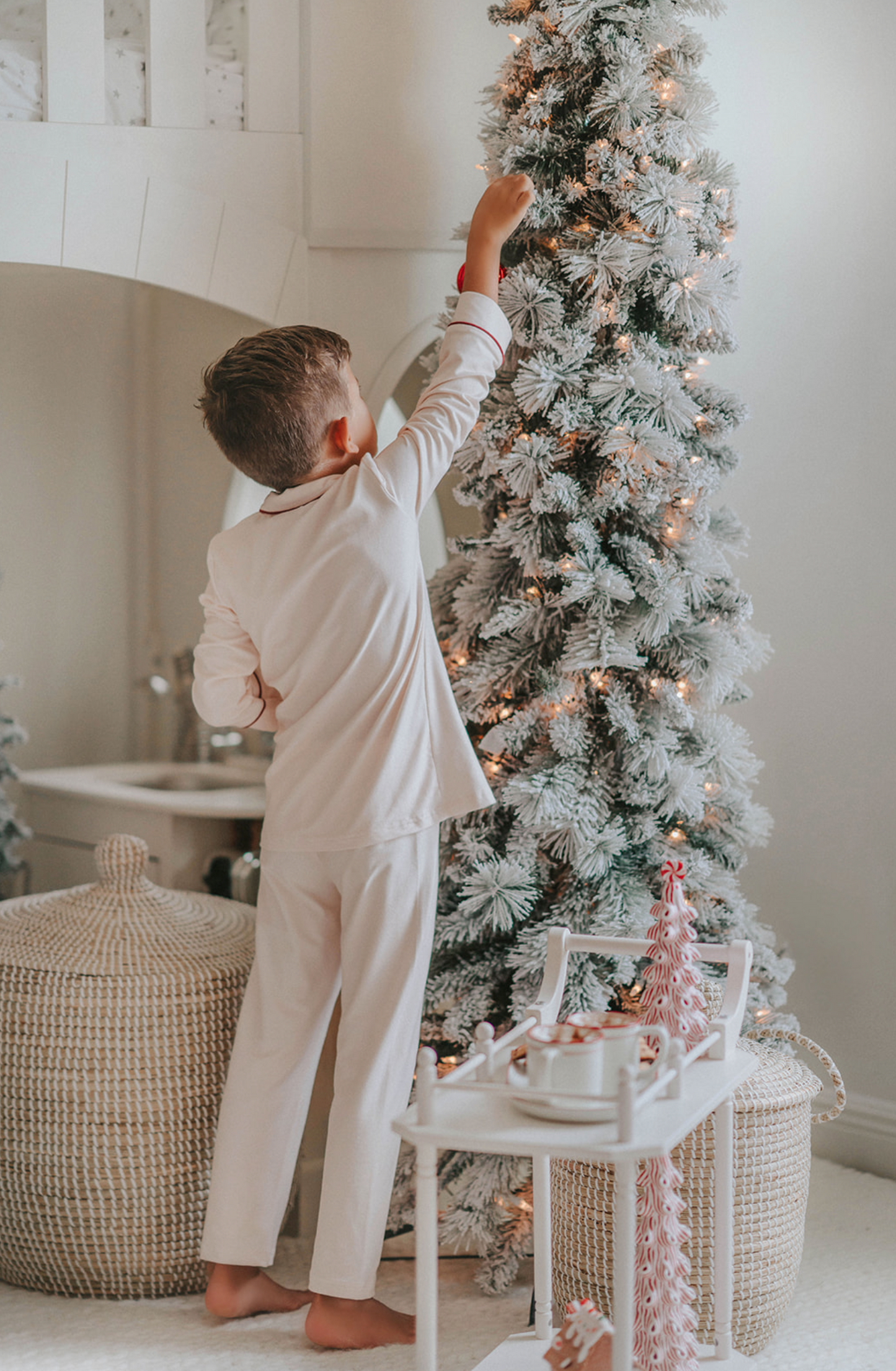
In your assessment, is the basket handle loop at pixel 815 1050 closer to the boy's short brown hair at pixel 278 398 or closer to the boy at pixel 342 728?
the boy at pixel 342 728

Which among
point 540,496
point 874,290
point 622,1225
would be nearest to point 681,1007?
point 622,1225

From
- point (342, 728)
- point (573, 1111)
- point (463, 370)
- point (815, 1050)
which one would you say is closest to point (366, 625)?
point (342, 728)

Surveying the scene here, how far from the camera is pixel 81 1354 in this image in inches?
74.6

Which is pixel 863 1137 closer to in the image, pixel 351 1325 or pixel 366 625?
pixel 351 1325

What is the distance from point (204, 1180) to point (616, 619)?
44.4 inches

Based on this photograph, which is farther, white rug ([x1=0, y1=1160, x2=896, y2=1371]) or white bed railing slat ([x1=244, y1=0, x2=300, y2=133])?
white bed railing slat ([x1=244, y1=0, x2=300, y2=133])

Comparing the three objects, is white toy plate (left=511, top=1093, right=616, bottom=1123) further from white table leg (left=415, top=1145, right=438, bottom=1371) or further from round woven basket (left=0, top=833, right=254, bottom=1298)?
round woven basket (left=0, top=833, right=254, bottom=1298)

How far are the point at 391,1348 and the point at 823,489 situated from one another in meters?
1.73

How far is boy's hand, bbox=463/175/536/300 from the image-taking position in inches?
74.0

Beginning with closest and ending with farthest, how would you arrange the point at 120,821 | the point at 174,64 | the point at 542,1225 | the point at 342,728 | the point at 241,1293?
the point at 542,1225
the point at 342,728
the point at 241,1293
the point at 174,64
the point at 120,821

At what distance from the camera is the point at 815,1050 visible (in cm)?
190

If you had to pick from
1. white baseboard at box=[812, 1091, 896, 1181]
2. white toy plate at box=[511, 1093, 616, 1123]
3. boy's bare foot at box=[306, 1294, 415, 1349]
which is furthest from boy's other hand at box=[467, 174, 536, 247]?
white baseboard at box=[812, 1091, 896, 1181]

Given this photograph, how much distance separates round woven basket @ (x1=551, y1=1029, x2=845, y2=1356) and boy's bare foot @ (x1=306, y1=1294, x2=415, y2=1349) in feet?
0.83

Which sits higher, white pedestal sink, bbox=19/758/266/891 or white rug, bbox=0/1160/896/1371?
white pedestal sink, bbox=19/758/266/891
